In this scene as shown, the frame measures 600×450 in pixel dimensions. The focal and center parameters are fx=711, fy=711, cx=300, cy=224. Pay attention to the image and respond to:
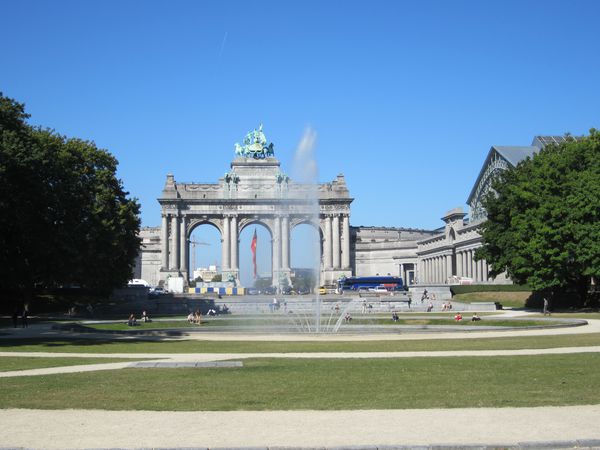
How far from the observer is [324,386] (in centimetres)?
1759

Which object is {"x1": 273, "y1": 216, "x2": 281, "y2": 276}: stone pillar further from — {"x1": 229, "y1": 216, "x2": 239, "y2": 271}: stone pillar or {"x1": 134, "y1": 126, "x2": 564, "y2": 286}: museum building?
{"x1": 229, "y1": 216, "x2": 239, "y2": 271}: stone pillar

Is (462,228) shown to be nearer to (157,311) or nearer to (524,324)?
(157,311)

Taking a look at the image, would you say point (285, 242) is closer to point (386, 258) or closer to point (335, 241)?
point (335, 241)

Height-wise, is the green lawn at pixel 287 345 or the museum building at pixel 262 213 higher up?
the museum building at pixel 262 213

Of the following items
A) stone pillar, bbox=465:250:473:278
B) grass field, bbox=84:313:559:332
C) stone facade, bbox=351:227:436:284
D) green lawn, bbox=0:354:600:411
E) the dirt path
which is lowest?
the dirt path

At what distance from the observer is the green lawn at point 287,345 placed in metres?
29.2

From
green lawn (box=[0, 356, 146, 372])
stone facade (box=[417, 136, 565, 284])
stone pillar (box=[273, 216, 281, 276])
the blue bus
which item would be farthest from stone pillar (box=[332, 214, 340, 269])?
green lawn (box=[0, 356, 146, 372])

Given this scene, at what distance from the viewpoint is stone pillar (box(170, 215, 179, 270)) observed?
13038cm

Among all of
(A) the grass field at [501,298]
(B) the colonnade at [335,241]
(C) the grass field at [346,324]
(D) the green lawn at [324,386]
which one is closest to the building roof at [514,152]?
(B) the colonnade at [335,241]

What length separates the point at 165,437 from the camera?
479 inches

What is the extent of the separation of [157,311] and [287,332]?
37.3 m

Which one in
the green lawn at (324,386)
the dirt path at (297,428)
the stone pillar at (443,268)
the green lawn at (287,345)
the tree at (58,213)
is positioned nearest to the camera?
the dirt path at (297,428)

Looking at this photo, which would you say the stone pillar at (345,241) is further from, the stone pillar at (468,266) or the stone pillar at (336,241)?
the stone pillar at (468,266)

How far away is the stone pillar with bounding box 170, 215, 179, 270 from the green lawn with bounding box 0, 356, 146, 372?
342 ft
